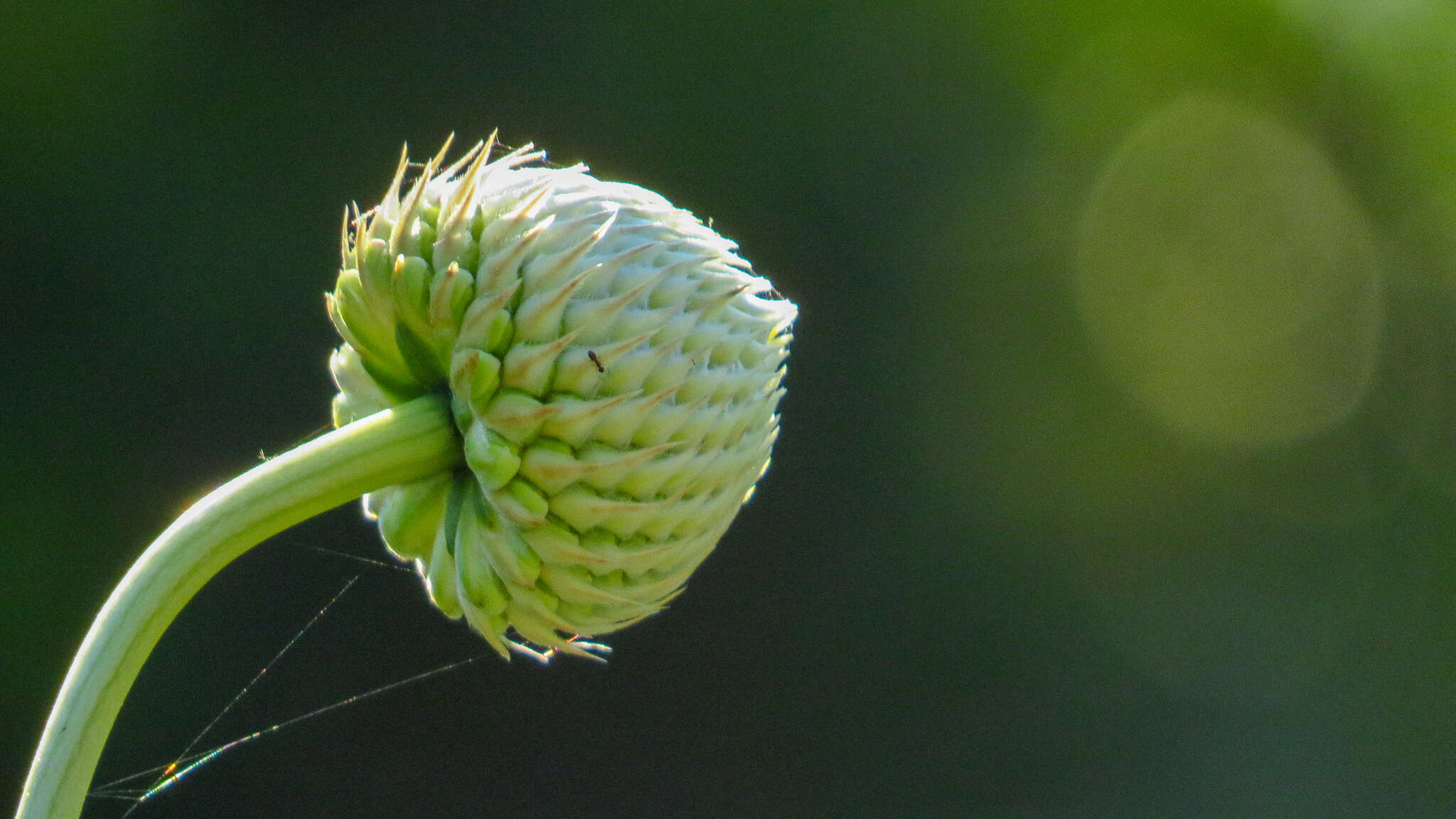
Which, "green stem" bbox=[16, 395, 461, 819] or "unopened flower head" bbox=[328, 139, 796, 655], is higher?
"unopened flower head" bbox=[328, 139, 796, 655]

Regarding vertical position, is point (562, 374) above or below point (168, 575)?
above

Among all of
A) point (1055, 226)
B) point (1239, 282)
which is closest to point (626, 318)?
point (1055, 226)

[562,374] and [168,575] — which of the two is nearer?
[168,575]

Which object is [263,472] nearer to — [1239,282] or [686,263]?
[686,263]

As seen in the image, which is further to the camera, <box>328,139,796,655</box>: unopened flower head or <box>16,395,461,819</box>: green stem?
<box>328,139,796,655</box>: unopened flower head
